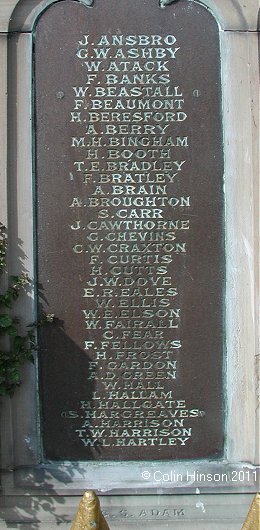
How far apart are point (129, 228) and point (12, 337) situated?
103 cm

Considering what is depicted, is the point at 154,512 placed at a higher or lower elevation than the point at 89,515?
lower

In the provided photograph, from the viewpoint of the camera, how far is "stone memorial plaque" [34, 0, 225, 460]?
4438mm

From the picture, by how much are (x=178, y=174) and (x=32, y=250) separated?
107cm

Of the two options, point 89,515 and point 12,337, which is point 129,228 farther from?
point 89,515

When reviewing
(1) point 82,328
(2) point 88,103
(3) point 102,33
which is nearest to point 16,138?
(2) point 88,103

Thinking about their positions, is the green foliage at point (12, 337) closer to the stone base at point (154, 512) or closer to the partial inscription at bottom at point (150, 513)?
the stone base at point (154, 512)

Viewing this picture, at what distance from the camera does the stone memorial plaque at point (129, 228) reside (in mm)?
4438

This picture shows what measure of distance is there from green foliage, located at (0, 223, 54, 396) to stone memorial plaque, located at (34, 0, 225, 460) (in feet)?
0.35

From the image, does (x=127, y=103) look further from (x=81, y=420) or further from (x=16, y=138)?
(x=81, y=420)

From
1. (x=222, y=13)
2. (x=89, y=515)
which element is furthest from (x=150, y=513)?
(x=222, y=13)

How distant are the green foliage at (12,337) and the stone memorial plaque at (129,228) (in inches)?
4.2

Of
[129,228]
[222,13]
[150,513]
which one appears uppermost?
[222,13]

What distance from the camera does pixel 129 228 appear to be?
4.45m

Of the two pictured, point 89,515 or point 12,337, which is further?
point 12,337
